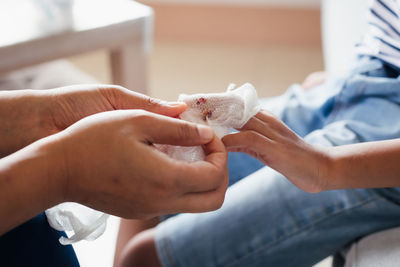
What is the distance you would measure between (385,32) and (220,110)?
→ 333 millimetres

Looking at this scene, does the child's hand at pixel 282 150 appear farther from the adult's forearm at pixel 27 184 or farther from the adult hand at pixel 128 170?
the adult's forearm at pixel 27 184

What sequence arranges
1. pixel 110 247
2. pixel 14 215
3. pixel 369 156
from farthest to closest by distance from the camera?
pixel 110 247 < pixel 369 156 < pixel 14 215

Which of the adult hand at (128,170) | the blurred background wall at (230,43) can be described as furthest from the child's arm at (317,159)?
the blurred background wall at (230,43)

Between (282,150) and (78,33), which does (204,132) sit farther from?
(78,33)

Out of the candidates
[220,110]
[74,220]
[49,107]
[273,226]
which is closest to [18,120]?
[49,107]

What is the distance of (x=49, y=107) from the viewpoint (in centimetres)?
58

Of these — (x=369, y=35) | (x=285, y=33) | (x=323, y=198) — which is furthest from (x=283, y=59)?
(x=323, y=198)

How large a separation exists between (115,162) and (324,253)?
1.24ft

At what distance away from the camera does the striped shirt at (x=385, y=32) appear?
2.19 ft

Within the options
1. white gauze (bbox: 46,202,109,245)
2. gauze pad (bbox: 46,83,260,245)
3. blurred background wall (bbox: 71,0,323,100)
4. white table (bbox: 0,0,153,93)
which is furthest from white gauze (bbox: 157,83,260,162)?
blurred background wall (bbox: 71,0,323,100)

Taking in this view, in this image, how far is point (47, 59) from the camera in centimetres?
93

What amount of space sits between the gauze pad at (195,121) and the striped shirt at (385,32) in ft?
0.84

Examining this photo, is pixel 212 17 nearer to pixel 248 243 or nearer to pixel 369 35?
pixel 369 35

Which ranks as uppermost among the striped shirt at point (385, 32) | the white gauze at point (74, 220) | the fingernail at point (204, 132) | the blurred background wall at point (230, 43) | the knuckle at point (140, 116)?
the striped shirt at point (385, 32)
